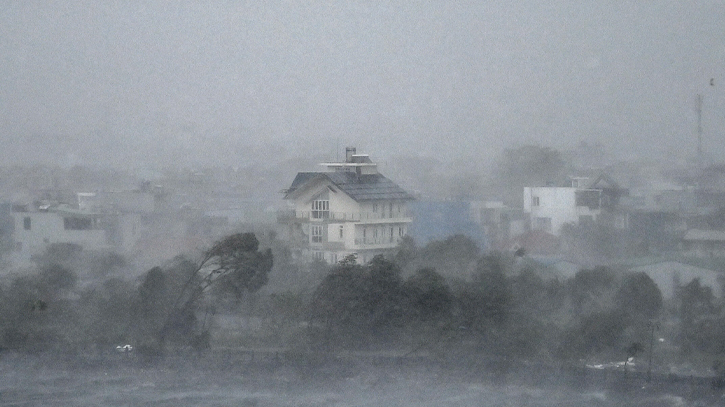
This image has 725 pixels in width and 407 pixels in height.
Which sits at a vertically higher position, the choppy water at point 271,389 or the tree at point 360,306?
the tree at point 360,306

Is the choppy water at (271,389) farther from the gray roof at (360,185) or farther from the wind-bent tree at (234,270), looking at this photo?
the gray roof at (360,185)

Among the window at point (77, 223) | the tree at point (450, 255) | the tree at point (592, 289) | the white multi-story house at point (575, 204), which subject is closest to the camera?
the tree at point (592, 289)

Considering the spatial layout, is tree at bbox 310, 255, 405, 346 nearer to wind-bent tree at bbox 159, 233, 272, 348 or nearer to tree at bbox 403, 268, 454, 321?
tree at bbox 403, 268, 454, 321

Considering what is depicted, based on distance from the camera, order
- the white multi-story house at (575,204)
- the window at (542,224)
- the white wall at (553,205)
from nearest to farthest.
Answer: the white multi-story house at (575,204) → the white wall at (553,205) → the window at (542,224)

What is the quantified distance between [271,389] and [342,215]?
3288 millimetres

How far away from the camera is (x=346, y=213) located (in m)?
12.4

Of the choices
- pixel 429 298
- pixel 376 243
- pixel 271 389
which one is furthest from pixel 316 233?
pixel 271 389

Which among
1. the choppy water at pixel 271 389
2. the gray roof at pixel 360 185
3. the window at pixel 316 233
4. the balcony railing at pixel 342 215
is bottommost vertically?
the choppy water at pixel 271 389

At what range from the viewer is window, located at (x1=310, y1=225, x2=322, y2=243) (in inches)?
495

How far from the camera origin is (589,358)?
995cm

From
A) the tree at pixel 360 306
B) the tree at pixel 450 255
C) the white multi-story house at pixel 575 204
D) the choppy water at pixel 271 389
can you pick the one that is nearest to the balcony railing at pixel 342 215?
the tree at pixel 450 255

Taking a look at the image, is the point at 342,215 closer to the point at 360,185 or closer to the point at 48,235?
the point at 360,185

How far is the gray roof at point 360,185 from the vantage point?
12406mm

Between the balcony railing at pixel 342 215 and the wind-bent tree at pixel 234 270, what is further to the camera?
the balcony railing at pixel 342 215
